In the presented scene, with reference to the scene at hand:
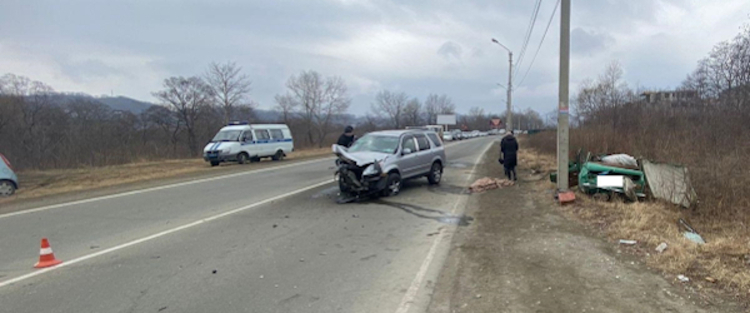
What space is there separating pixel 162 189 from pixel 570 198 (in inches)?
428

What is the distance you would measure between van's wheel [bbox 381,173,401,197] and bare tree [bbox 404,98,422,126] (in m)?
86.6

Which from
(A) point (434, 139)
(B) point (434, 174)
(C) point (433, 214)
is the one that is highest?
(A) point (434, 139)

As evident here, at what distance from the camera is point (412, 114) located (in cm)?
9956

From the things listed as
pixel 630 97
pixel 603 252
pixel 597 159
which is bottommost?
pixel 603 252

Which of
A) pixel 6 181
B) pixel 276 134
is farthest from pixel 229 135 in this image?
pixel 6 181

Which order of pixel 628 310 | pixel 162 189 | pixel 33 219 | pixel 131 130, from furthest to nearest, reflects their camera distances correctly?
pixel 131 130
pixel 162 189
pixel 33 219
pixel 628 310

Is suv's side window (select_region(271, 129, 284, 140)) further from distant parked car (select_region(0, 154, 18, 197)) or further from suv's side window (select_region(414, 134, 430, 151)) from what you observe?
suv's side window (select_region(414, 134, 430, 151))

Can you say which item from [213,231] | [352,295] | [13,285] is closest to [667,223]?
[352,295]

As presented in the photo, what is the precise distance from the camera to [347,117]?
70250 millimetres

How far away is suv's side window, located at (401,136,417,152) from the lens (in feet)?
37.7

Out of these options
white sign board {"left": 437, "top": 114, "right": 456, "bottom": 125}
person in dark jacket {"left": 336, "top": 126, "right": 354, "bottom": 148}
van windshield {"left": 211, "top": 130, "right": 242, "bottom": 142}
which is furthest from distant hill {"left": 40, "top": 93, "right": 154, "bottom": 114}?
white sign board {"left": 437, "top": 114, "right": 456, "bottom": 125}

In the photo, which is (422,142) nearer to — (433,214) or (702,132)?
(433,214)

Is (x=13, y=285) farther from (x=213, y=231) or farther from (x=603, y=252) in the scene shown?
(x=603, y=252)

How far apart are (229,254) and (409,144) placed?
23.0 feet
